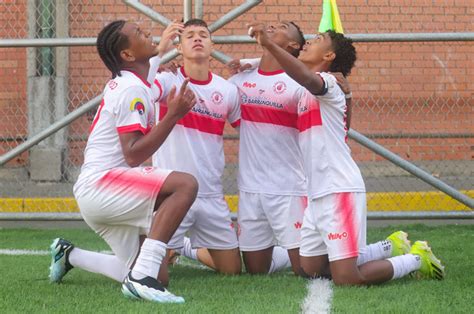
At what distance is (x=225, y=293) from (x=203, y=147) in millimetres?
1348

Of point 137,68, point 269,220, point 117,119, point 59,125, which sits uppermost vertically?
point 137,68

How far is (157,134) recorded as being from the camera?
5.12 meters

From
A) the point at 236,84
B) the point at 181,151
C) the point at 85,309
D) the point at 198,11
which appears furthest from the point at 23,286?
the point at 198,11

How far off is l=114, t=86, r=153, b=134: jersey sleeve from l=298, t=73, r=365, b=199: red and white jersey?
3.54 ft

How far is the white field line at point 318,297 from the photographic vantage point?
4793 mm

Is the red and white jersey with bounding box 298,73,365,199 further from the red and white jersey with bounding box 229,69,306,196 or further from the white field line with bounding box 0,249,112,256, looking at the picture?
the white field line with bounding box 0,249,112,256

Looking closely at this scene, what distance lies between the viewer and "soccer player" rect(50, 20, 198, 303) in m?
5.12

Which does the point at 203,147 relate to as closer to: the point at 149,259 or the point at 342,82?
the point at 342,82

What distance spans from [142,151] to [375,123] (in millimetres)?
6486

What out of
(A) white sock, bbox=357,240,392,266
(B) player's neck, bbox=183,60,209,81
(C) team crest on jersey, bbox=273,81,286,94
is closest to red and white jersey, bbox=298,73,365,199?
(A) white sock, bbox=357,240,392,266

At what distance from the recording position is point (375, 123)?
37.1 feet

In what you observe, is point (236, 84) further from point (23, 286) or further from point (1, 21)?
point (1, 21)

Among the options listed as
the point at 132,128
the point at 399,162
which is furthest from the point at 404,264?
the point at 399,162

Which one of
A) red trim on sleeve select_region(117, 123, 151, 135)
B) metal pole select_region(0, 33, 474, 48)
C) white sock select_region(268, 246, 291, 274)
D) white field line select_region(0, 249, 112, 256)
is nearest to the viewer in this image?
red trim on sleeve select_region(117, 123, 151, 135)
